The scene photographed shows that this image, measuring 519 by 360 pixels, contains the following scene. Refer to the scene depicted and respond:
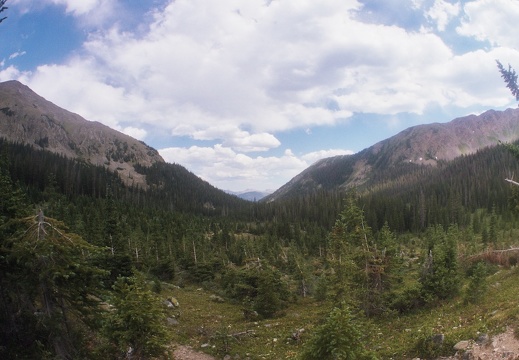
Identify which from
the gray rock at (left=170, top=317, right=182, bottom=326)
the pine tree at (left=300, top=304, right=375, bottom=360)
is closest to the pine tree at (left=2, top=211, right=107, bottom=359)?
the pine tree at (left=300, top=304, right=375, bottom=360)

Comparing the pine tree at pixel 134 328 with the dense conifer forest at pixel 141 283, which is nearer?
the dense conifer forest at pixel 141 283

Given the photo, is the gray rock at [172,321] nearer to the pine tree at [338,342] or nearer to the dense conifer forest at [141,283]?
the dense conifer forest at [141,283]

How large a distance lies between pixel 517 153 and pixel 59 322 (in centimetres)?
1613

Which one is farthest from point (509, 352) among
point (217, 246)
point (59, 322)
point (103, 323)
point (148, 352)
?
point (217, 246)

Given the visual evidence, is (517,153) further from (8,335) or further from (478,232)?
(478,232)

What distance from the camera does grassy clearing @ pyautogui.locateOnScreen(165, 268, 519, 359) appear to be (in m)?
16.0

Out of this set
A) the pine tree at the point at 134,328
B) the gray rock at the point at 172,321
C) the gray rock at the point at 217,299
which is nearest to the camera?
the pine tree at the point at 134,328

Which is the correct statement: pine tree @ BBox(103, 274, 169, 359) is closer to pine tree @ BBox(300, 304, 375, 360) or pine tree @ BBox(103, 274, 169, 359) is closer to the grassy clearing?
pine tree @ BBox(300, 304, 375, 360)

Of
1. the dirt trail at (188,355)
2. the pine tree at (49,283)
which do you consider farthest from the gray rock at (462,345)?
the pine tree at (49,283)

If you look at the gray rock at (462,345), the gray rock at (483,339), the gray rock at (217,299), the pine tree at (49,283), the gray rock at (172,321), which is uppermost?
the pine tree at (49,283)

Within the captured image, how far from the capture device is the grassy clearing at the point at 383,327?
16.0 meters

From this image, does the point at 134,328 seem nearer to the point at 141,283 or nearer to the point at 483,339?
the point at 141,283

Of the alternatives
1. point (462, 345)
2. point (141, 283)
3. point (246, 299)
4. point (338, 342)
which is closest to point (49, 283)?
point (141, 283)

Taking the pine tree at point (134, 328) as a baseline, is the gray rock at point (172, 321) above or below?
below
